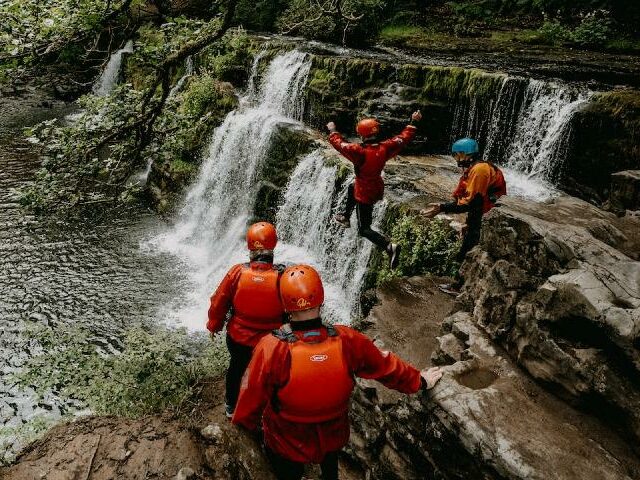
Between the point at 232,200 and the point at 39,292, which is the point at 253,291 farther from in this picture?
the point at 232,200

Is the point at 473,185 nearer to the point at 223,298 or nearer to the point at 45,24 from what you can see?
the point at 223,298

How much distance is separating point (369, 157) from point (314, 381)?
12.9 feet

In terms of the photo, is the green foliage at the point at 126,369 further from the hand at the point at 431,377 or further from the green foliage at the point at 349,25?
the green foliage at the point at 349,25

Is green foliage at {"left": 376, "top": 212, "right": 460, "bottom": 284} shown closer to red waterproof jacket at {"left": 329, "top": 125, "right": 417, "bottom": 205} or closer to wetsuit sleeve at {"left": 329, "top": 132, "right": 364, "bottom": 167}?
red waterproof jacket at {"left": 329, "top": 125, "right": 417, "bottom": 205}

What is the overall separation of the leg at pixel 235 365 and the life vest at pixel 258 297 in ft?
1.20

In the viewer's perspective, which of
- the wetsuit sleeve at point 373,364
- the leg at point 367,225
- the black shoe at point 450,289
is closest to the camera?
the wetsuit sleeve at point 373,364

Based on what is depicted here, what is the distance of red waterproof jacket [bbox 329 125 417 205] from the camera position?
6.02m

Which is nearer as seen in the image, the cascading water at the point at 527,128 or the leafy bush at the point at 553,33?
the cascading water at the point at 527,128

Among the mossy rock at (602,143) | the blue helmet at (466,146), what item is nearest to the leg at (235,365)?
the blue helmet at (466,146)

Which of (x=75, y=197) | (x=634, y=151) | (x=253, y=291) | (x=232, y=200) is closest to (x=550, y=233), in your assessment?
(x=253, y=291)

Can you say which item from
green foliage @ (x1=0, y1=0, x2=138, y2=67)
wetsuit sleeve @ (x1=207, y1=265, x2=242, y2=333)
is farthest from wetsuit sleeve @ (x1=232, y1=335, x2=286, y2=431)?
green foliage @ (x1=0, y1=0, x2=138, y2=67)

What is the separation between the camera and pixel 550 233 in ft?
14.7

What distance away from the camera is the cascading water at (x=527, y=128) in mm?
9586

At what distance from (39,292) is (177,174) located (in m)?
5.59
